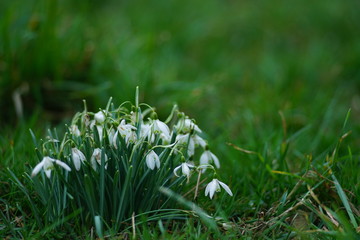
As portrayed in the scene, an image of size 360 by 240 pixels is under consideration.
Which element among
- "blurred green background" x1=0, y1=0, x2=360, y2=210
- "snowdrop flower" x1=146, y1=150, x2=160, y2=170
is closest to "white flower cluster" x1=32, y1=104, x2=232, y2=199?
"snowdrop flower" x1=146, y1=150, x2=160, y2=170

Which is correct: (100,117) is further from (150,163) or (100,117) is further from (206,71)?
(206,71)

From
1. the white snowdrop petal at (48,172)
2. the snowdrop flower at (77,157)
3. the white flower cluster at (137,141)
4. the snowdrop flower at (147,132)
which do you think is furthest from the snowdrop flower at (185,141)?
the white snowdrop petal at (48,172)

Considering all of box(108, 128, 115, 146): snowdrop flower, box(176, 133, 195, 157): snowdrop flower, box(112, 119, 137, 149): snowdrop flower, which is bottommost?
box(176, 133, 195, 157): snowdrop flower

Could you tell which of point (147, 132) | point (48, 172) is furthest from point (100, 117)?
point (48, 172)

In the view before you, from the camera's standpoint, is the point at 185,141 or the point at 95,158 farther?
the point at 185,141

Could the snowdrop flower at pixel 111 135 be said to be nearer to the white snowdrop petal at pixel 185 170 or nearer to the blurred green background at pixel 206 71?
the white snowdrop petal at pixel 185 170

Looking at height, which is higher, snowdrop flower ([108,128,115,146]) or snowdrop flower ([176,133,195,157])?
snowdrop flower ([108,128,115,146])

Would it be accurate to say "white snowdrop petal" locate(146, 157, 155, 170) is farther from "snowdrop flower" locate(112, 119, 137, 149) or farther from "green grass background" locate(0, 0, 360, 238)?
"green grass background" locate(0, 0, 360, 238)
